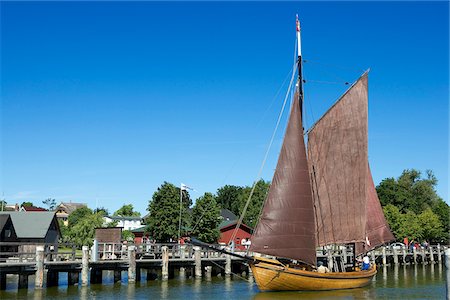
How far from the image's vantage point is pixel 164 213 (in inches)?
2933

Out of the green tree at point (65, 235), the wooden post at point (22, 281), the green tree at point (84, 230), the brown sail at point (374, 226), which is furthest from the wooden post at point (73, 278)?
the green tree at point (84, 230)

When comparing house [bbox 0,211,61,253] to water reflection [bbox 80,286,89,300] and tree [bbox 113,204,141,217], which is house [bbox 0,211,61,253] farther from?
tree [bbox 113,204,141,217]

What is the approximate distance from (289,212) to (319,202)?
6360mm

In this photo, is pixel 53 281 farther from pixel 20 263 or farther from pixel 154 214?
pixel 154 214

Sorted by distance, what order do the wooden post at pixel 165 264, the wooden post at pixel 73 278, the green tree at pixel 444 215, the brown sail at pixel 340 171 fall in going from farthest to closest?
the green tree at pixel 444 215
the wooden post at pixel 165 264
the brown sail at pixel 340 171
the wooden post at pixel 73 278

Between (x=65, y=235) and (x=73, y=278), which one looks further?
(x=65, y=235)

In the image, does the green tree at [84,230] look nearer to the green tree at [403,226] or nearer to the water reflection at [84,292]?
the water reflection at [84,292]

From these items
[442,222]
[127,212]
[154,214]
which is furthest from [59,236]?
[127,212]

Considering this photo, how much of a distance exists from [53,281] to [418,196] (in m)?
93.3

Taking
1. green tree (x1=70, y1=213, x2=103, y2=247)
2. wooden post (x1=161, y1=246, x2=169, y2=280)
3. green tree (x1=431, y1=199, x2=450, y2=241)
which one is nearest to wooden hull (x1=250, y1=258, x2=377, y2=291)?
wooden post (x1=161, y1=246, x2=169, y2=280)

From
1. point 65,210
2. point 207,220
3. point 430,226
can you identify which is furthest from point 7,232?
point 65,210

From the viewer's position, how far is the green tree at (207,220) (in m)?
74.4

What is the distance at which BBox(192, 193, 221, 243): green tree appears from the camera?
244 feet

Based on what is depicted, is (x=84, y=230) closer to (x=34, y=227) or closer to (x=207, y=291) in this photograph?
(x=34, y=227)
